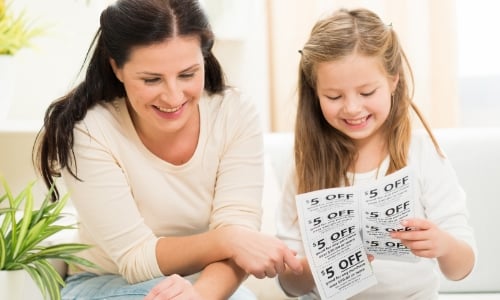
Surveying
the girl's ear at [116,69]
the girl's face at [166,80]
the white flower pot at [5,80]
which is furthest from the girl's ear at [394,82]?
the white flower pot at [5,80]

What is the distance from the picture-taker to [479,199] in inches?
82.6

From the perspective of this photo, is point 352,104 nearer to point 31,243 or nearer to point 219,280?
point 219,280

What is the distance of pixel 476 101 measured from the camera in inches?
117

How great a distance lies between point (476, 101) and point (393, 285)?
1499 mm

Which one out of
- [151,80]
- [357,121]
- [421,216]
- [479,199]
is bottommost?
[479,199]

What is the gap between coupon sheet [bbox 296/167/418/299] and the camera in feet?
4.63

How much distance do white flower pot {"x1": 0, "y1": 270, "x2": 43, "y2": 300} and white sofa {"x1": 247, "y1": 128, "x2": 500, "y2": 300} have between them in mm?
868

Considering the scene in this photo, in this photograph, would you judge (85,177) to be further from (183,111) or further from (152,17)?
(152,17)

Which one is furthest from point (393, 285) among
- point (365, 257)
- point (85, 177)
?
point (85, 177)

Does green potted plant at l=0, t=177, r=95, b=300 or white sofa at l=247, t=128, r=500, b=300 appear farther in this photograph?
white sofa at l=247, t=128, r=500, b=300

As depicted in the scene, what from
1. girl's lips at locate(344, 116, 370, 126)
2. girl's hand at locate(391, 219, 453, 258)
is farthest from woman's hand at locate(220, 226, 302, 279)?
girl's lips at locate(344, 116, 370, 126)

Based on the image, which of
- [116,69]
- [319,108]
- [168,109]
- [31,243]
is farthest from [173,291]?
[319,108]

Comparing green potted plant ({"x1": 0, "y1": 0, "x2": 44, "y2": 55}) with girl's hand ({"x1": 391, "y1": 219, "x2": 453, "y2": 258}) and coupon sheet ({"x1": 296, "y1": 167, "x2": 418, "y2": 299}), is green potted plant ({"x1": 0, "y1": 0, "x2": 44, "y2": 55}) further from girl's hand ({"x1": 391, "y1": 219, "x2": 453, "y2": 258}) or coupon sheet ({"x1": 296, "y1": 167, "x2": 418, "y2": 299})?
girl's hand ({"x1": 391, "y1": 219, "x2": 453, "y2": 258})

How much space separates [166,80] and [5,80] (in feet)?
3.04
